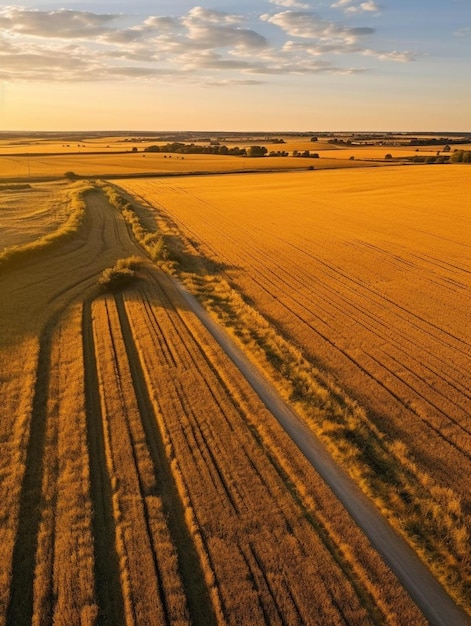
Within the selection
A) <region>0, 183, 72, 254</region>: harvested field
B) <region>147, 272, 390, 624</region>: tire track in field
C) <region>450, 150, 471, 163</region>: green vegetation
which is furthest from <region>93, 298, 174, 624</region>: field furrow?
<region>450, 150, 471, 163</region>: green vegetation

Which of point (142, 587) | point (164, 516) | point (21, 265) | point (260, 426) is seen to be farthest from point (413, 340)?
point (21, 265)

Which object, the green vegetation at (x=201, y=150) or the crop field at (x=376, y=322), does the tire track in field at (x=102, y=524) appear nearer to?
the crop field at (x=376, y=322)

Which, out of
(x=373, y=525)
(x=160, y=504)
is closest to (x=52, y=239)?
(x=160, y=504)

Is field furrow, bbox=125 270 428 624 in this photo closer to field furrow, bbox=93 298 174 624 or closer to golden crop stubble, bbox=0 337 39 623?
field furrow, bbox=93 298 174 624

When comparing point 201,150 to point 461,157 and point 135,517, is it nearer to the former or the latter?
point 461,157

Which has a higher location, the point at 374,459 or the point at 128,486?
the point at 128,486

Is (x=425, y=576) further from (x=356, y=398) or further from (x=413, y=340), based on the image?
(x=413, y=340)
